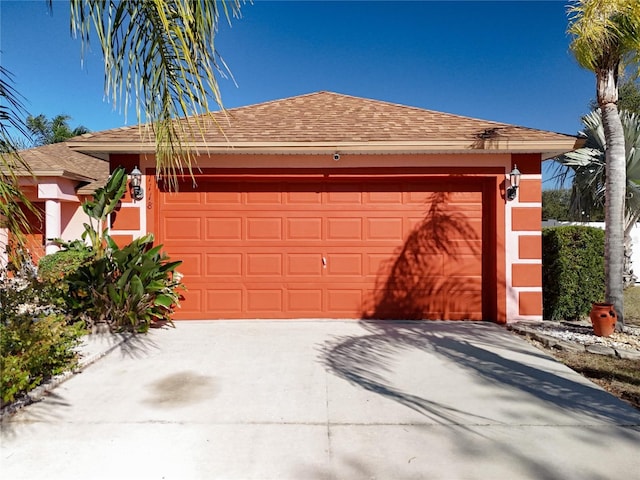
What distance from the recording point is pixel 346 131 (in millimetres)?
7285

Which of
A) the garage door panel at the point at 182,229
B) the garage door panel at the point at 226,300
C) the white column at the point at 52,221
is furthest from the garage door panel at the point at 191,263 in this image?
the white column at the point at 52,221

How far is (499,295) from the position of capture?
23.5ft

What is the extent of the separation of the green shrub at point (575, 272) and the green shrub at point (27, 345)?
7.68m

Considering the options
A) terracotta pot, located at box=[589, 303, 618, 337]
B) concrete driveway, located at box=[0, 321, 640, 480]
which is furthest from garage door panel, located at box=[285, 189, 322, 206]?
terracotta pot, located at box=[589, 303, 618, 337]

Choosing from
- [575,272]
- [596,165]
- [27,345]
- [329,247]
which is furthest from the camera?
[596,165]

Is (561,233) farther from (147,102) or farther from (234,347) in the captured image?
(147,102)

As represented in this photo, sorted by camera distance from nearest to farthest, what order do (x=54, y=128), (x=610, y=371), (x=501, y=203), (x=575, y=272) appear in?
(x=610, y=371), (x=501, y=203), (x=575, y=272), (x=54, y=128)

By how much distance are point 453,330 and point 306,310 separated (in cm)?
261

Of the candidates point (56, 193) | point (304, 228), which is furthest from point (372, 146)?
point (56, 193)

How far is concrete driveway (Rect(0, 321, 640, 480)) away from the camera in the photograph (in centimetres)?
281

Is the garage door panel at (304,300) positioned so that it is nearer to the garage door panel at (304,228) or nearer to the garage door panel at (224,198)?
the garage door panel at (304,228)

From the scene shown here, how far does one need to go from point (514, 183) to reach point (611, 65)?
217cm

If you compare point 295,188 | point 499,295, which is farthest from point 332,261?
point 499,295

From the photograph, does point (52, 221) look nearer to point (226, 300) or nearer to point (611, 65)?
point (226, 300)
